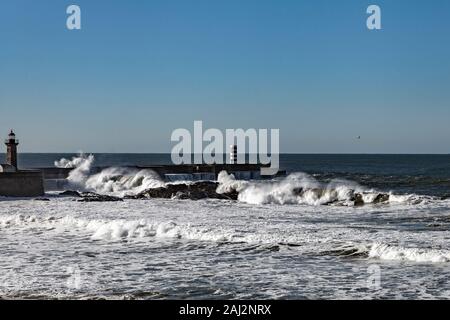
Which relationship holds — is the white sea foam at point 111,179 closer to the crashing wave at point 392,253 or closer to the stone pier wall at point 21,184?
the stone pier wall at point 21,184

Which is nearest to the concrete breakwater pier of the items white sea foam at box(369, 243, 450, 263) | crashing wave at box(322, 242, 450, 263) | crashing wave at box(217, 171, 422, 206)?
crashing wave at box(217, 171, 422, 206)

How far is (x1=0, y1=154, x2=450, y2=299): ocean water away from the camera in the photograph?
857cm

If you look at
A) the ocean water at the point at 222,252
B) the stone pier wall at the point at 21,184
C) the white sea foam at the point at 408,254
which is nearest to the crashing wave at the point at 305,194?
the ocean water at the point at 222,252

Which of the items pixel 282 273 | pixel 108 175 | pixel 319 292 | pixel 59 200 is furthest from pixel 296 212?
pixel 108 175

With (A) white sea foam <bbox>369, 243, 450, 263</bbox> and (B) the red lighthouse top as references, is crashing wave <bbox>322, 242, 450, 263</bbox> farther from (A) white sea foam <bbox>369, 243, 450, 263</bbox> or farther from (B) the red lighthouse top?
(B) the red lighthouse top

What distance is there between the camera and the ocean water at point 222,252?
28.1 ft

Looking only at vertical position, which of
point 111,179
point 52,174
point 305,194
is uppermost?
point 52,174

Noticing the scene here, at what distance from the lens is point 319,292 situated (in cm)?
832

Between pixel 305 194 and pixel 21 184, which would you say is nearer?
pixel 21 184

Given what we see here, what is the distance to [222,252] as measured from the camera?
11.8 m

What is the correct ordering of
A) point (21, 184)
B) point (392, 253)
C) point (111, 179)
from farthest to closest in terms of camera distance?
point (111, 179) → point (21, 184) → point (392, 253)

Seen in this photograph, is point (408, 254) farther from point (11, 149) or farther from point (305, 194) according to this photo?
point (11, 149)

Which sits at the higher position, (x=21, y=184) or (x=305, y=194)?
(x=21, y=184)

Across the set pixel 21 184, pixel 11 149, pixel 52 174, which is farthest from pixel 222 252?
pixel 52 174
